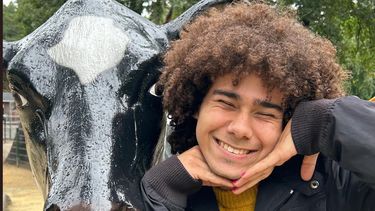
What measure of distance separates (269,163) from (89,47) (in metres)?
0.88

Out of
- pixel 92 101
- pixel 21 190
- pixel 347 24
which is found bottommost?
pixel 21 190

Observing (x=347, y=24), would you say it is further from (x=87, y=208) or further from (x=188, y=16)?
(x=87, y=208)

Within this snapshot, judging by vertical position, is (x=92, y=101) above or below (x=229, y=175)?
above

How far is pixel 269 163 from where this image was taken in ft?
6.30

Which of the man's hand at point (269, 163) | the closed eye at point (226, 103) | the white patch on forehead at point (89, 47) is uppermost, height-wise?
the white patch on forehead at point (89, 47)

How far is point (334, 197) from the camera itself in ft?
6.38

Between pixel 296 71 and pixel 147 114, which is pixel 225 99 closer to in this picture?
pixel 296 71

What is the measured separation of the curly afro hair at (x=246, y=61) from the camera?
1932mm

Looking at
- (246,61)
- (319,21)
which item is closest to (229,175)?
(246,61)

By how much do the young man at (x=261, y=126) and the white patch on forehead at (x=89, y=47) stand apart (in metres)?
0.32

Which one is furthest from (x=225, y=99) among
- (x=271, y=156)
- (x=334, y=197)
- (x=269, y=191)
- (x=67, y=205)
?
(x=67, y=205)

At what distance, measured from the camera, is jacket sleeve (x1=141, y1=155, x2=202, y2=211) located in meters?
1.91

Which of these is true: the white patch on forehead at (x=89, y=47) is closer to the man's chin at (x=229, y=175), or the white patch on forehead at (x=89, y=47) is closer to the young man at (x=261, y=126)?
the young man at (x=261, y=126)

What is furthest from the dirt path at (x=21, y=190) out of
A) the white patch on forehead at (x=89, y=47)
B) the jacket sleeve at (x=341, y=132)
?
the jacket sleeve at (x=341, y=132)
